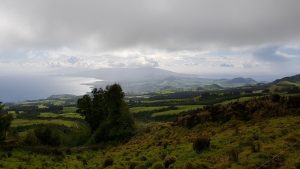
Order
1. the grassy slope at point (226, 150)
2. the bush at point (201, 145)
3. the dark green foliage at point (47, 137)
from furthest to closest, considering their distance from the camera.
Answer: the dark green foliage at point (47, 137) → the bush at point (201, 145) → the grassy slope at point (226, 150)

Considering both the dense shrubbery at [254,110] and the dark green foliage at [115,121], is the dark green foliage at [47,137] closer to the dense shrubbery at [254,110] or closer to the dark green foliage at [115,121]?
the dark green foliage at [115,121]

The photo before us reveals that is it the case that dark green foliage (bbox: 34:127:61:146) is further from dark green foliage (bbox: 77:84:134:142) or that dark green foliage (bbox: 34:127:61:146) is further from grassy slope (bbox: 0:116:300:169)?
grassy slope (bbox: 0:116:300:169)

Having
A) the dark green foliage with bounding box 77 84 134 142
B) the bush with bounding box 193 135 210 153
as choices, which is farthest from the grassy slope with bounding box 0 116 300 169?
the dark green foliage with bounding box 77 84 134 142

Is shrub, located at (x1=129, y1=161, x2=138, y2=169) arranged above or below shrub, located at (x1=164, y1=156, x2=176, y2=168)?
below

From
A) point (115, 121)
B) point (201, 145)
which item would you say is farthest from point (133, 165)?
point (115, 121)

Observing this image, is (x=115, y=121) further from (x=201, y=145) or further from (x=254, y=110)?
(x=201, y=145)

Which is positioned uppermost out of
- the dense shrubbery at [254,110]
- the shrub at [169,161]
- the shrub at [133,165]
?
the dense shrubbery at [254,110]

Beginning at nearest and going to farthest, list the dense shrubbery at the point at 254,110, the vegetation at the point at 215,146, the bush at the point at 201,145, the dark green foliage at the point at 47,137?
the vegetation at the point at 215,146 < the bush at the point at 201,145 < the dense shrubbery at the point at 254,110 < the dark green foliage at the point at 47,137

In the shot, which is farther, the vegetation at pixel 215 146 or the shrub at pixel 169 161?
the shrub at pixel 169 161

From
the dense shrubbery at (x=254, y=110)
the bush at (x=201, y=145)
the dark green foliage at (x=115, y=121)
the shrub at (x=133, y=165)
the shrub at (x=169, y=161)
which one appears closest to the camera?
the shrub at (x=169, y=161)

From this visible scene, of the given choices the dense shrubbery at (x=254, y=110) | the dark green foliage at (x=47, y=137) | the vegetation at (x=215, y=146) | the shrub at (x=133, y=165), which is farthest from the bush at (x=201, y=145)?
the dark green foliage at (x=47, y=137)

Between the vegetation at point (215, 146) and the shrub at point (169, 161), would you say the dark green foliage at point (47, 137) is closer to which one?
the vegetation at point (215, 146)

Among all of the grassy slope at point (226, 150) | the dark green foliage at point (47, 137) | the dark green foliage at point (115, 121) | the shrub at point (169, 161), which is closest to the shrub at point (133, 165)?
the grassy slope at point (226, 150)

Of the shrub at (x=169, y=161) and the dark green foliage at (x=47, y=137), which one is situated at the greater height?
the shrub at (x=169, y=161)
